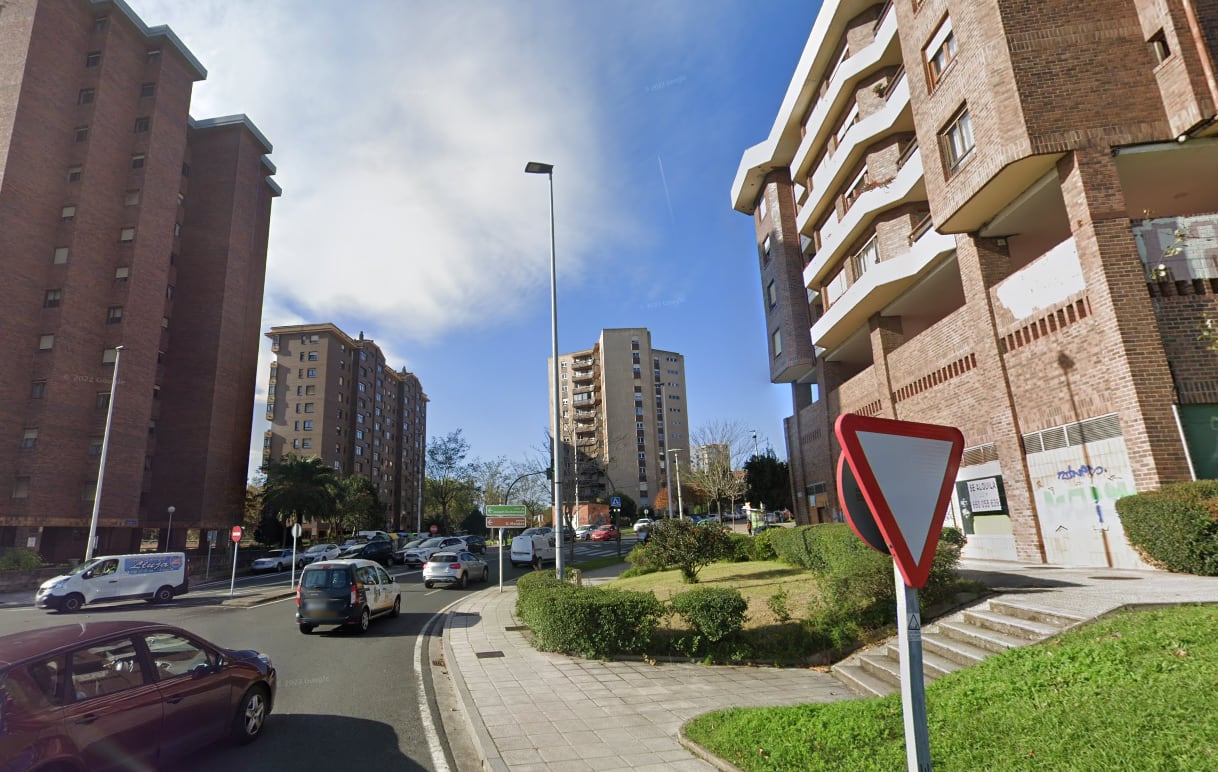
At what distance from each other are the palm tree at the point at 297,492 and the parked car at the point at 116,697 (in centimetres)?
4741

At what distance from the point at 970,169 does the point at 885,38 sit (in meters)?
9.20

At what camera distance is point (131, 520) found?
3688 centimetres

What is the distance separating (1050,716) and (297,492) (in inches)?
2076

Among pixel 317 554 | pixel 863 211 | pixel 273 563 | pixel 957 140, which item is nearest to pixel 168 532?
pixel 273 563

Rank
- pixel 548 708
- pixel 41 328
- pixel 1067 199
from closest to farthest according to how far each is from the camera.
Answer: pixel 548 708
pixel 1067 199
pixel 41 328

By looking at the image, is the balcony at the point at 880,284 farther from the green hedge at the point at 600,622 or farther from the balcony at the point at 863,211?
the green hedge at the point at 600,622

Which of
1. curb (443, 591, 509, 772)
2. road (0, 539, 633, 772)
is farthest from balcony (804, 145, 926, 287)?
road (0, 539, 633, 772)

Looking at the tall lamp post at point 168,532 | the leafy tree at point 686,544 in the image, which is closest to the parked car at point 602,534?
the tall lamp post at point 168,532

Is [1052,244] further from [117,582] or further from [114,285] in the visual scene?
[114,285]

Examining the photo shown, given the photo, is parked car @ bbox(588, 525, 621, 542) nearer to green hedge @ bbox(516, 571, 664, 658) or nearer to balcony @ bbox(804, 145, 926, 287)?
balcony @ bbox(804, 145, 926, 287)

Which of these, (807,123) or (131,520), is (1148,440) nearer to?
(807,123)

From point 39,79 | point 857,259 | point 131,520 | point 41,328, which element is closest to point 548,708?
point 857,259

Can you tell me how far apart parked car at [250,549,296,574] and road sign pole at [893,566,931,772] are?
3974 centimetres

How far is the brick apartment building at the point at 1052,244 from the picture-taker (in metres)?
12.1
